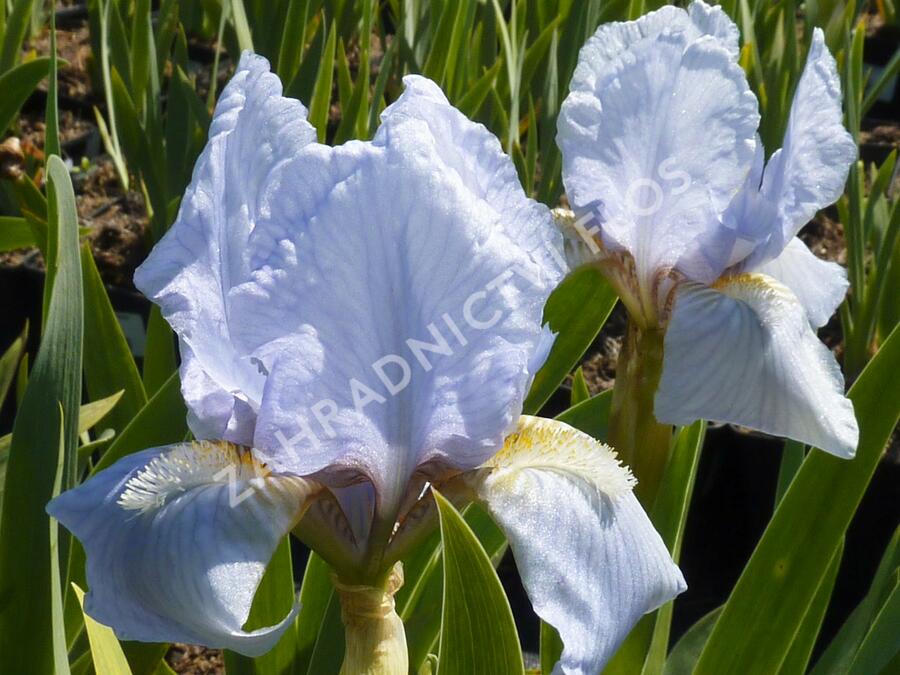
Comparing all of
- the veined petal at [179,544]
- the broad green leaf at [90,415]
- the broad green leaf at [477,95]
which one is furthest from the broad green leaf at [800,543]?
the broad green leaf at [477,95]

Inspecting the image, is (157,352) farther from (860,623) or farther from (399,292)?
(860,623)

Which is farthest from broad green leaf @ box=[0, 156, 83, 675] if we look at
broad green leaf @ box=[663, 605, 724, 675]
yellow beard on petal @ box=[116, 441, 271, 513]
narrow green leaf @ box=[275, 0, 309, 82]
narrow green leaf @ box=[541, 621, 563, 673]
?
narrow green leaf @ box=[275, 0, 309, 82]

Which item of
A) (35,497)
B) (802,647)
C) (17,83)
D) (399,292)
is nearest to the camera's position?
(399,292)

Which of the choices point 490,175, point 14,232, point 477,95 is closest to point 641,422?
point 490,175

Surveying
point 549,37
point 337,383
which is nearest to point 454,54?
point 549,37

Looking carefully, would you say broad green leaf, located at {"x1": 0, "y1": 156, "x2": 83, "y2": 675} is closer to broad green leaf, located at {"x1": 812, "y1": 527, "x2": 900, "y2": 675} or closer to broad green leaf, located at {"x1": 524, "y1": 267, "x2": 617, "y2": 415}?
broad green leaf, located at {"x1": 524, "y1": 267, "x2": 617, "y2": 415}

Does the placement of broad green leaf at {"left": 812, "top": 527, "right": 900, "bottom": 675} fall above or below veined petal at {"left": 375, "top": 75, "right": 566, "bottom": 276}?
below
